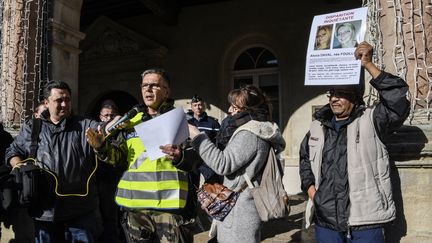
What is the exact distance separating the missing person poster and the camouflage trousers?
4.33 ft

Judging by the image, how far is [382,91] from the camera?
234cm

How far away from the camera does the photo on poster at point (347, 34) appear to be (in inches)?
98.8

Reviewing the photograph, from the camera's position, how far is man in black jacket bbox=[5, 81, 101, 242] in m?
2.86

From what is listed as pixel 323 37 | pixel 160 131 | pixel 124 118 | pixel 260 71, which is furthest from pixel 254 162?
pixel 260 71

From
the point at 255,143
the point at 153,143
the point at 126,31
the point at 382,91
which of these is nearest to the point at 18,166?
the point at 153,143

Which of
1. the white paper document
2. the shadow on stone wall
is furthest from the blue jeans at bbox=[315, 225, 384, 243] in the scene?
the white paper document

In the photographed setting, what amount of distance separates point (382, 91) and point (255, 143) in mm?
830

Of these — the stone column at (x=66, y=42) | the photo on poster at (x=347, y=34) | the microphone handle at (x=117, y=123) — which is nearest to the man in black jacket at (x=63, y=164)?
the microphone handle at (x=117, y=123)

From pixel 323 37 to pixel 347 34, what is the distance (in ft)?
0.53

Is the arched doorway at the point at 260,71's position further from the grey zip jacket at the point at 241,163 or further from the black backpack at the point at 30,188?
the black backpack at the point at 30,188

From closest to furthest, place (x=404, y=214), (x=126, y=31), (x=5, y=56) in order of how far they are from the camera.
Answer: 1. (x=404, y=214)
2. (x=5, y=56)
3. (x=126, y=31)

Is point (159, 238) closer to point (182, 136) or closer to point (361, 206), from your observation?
point (182, 136)

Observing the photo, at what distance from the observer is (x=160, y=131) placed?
2.30 meters

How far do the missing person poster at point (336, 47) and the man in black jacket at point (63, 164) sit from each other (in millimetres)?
1723
